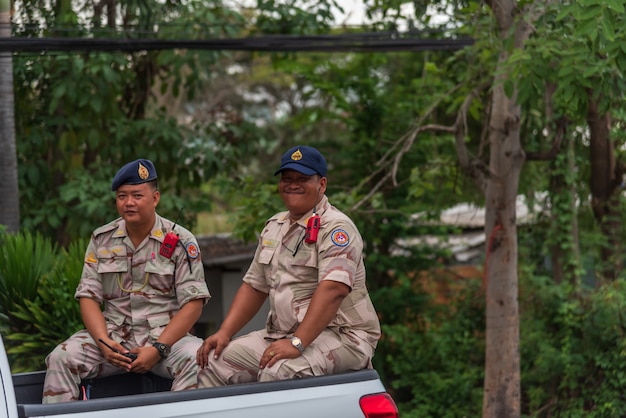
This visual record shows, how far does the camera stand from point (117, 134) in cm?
990

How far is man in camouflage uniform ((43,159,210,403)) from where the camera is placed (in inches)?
176

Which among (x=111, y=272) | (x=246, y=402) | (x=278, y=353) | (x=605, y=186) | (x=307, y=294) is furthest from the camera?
(x=605, y=186)

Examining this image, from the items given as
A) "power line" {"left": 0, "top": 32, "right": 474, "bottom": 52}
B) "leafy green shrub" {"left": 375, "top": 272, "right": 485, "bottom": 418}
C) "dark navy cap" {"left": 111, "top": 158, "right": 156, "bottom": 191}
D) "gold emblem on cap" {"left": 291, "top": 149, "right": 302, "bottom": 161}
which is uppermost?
"power line" {"left": 0, "top": 32, "right": 474, "bottom": 52}

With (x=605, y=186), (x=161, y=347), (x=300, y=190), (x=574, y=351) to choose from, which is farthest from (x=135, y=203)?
(x=605, y=186)

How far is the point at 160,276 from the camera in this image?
15.3 feet

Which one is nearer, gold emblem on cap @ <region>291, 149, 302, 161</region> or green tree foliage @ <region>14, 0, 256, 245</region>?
gold emblem on cap @ <region>291, 149, 302, 161</region>

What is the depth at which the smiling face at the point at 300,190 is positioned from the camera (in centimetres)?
→ 439

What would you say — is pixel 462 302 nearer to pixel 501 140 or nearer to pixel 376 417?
pixel 501 140

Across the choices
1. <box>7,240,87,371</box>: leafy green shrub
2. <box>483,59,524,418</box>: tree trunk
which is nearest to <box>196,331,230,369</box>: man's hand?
<box>7,240,87,371</box>: leafy green shrub

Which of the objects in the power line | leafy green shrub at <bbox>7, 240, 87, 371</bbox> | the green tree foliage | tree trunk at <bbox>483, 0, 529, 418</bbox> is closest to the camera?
leafy green shrub at <bbox>7, 240, 87, 371</bbox>

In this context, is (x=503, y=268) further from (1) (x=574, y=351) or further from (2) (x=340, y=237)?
(2) (x=340, y=237)

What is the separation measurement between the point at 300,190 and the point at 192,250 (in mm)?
638

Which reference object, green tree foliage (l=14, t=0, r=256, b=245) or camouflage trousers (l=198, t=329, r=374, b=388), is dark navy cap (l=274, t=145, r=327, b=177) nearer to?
camouflage trousers (l=198, t=329, r=374, b=388)

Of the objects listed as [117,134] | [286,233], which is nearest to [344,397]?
[286,233]
